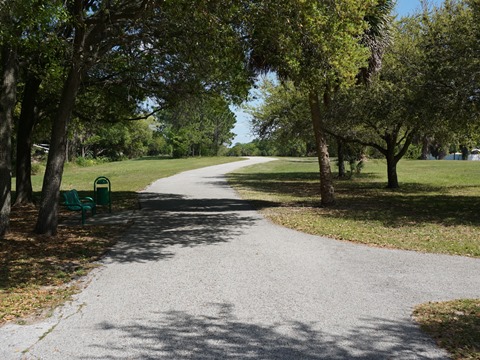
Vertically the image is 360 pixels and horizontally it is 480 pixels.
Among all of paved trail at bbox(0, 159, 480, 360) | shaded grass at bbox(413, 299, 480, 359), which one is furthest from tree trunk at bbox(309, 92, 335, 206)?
shaded grass at bbox(413, 299, 480, 359)

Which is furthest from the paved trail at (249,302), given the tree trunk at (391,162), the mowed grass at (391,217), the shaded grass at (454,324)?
the tree trunk at (391,162)

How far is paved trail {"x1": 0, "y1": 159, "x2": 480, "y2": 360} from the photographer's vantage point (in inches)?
154

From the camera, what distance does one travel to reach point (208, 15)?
339 inches

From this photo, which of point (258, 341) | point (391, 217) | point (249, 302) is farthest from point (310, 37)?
point (258, 341)

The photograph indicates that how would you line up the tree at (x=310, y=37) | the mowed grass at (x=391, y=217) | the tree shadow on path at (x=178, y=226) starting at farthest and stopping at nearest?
1. the mowed grass at (x=391, y=217)
2. the tree at (x=310, y=37)
3. the tree shadow on path at (x=178, y=226)

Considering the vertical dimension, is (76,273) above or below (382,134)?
below

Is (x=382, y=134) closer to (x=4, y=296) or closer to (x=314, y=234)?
(x=314, y=234)

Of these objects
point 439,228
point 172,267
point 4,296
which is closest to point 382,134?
point 439,228

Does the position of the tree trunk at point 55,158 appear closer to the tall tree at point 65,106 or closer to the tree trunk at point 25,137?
the tall tree at point 65,106

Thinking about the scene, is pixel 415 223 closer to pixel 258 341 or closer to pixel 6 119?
pixel 258 341

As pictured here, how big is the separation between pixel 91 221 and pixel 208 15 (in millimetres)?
5781

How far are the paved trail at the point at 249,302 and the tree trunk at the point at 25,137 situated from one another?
280 inches

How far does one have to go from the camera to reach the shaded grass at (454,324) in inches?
154

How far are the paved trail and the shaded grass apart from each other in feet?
0.48
